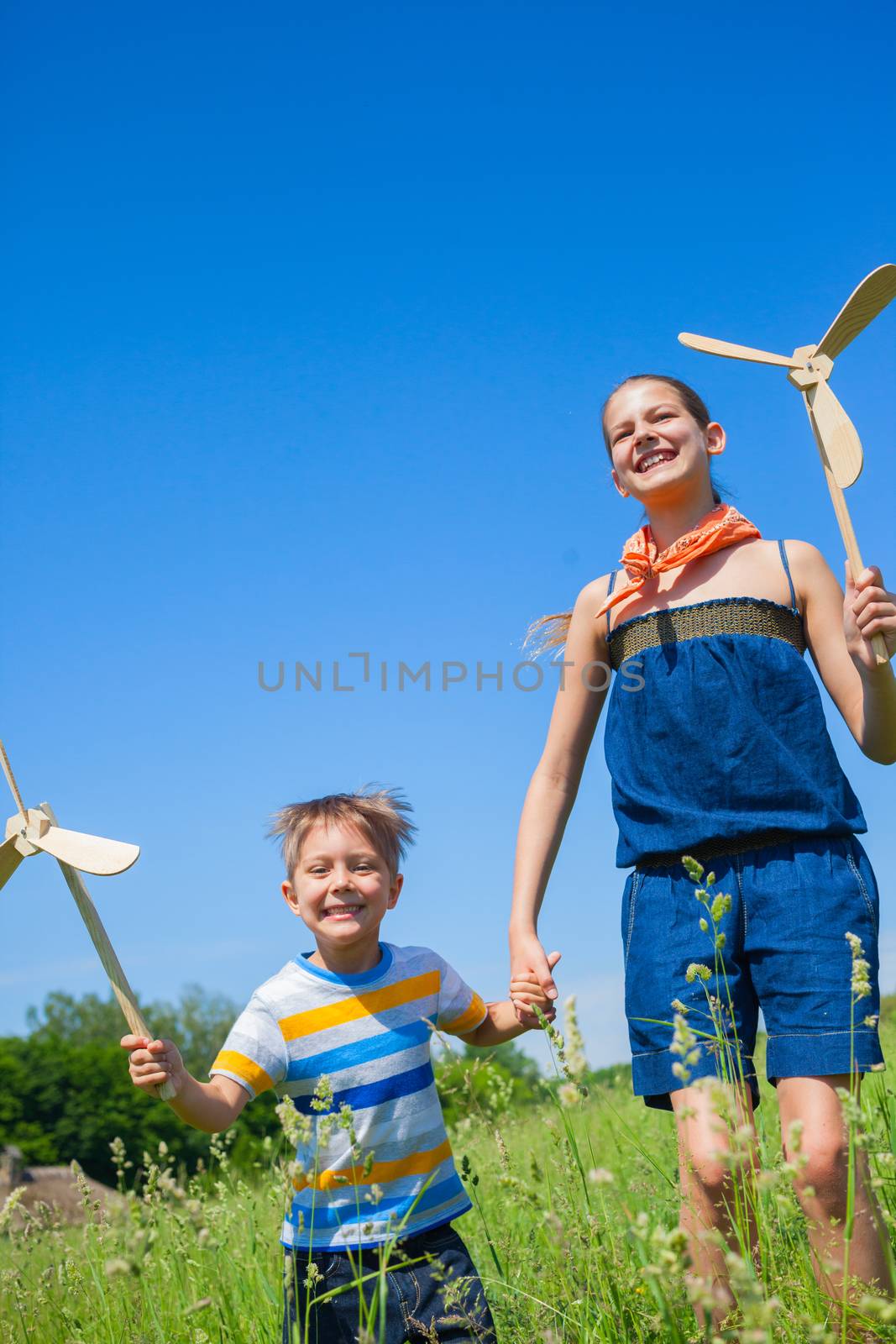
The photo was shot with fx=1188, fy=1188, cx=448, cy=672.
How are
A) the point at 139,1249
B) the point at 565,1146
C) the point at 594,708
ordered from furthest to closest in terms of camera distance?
1. the point at 594,708
2. the point at 565,1146
3. the point at 139,1249

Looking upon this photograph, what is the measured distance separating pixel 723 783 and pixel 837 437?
91cm

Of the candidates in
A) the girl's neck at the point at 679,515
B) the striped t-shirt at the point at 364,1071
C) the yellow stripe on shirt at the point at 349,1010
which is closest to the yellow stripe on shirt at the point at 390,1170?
the striped t-shirt at the point at 364,1071

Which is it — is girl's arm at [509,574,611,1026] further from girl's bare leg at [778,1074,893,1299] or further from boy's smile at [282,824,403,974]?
girl's bare leg at [778,1074,893,1299]

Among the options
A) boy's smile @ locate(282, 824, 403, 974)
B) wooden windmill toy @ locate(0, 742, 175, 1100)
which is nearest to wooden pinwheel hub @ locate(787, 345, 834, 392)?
boy's smile @ locate(282, 824, 403, 974)

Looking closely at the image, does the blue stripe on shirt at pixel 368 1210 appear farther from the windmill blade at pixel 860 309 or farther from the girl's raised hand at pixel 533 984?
the windmill blade at pixel 860 309

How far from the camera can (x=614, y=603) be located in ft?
11.4

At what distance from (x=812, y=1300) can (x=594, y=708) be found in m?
1.74

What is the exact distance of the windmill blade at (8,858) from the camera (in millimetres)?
2891

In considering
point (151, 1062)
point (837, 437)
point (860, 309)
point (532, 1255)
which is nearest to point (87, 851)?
point (151, 1062)

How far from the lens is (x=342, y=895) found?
316 cm

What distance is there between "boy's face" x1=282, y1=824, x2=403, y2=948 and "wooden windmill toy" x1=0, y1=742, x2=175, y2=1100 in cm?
58

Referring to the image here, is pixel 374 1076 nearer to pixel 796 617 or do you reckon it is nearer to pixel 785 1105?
pixel 785 1105

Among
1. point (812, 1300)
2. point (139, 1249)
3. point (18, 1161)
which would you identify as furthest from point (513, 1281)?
point (18, 1161)

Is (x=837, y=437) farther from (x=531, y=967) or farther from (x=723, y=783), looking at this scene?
(x=531, y=967)
